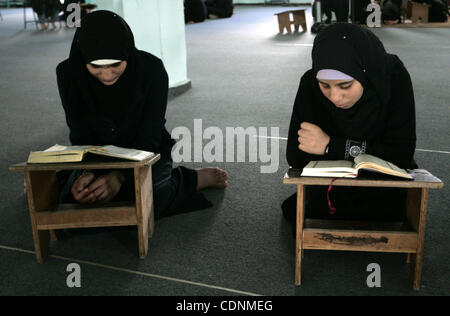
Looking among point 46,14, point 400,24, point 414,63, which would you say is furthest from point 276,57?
point 46,14

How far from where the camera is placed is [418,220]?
168 cm

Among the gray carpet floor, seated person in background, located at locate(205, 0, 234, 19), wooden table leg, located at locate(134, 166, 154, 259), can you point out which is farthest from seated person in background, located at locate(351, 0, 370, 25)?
wooden table leg, located at locate(134, 166, 154, 259)

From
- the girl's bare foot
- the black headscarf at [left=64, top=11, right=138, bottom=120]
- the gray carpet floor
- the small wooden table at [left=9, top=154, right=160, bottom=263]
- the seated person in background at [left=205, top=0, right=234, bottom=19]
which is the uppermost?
the black headscarf at [left=64, top=11, right=138, bottom=120]

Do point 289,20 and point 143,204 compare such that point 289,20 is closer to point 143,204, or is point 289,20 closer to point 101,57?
point 101,57

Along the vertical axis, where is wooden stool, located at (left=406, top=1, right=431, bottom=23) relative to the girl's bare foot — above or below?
above

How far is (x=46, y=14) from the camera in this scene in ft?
34.8

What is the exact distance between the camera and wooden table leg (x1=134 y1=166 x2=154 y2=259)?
1883 millimetres

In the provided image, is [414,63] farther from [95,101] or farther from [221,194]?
[95,101]

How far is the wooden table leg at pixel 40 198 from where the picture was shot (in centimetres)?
186

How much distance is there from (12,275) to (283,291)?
0.97 metres

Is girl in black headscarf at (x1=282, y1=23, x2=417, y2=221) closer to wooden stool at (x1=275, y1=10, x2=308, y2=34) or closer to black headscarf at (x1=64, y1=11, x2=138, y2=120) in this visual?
black headscarf at (x1=64, y1=11, x2=138, y2=120)

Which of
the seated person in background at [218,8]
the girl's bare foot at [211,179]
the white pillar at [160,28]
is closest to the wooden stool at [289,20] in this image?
the seated person in background at [218,8]

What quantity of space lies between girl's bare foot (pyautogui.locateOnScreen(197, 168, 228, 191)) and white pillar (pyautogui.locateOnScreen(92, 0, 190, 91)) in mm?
2015

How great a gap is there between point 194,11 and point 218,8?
110cm
